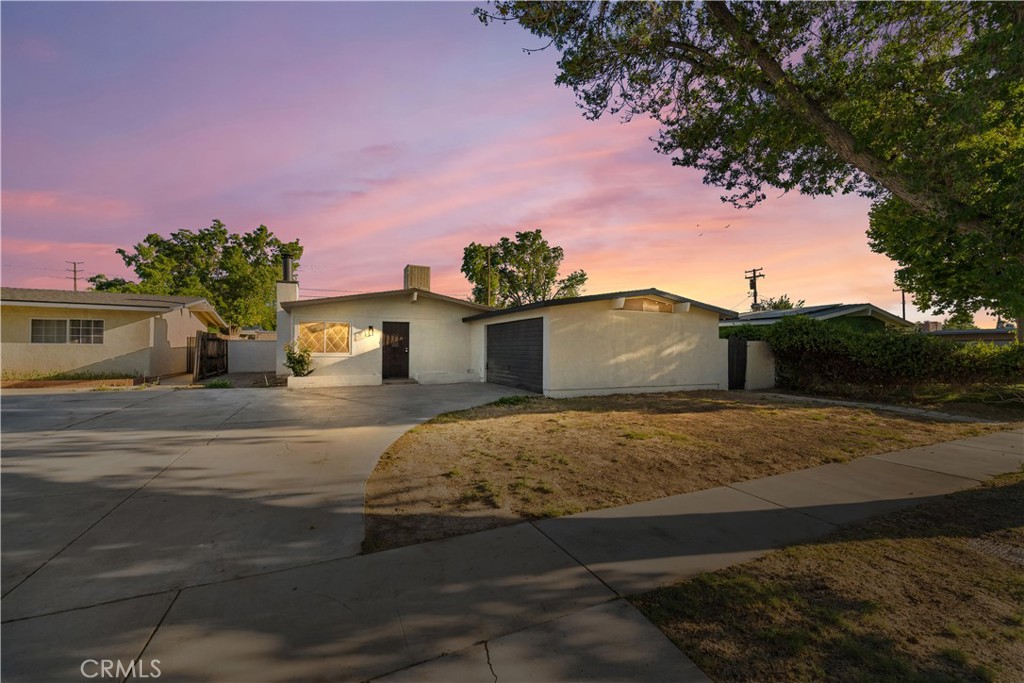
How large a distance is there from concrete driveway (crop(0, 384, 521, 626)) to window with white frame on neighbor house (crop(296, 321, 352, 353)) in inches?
240

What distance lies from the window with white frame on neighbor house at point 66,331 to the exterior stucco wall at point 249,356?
6381mm

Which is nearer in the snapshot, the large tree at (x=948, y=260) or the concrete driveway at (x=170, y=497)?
the concrete driveway at (x=170, y=497)

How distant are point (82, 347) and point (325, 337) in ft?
30.2

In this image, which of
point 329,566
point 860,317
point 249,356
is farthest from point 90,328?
point 860,317

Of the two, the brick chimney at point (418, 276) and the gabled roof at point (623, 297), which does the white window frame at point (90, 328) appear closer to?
the brick chimney at point (418, 276)

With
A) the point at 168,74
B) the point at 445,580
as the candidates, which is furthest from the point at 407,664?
the point at 168,74

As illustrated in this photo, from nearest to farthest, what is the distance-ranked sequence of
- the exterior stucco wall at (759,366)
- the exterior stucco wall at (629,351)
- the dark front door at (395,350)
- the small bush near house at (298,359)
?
the exterior stucco wall at (629,351), the small bush near house at (298,359), the exterior stucco wall at (759,366), the dark front door at (395,350)

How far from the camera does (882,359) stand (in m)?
12.3

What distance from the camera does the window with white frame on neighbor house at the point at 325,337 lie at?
572 inches

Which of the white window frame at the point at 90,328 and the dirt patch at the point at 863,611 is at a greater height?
the white window frame at the point at 90,328

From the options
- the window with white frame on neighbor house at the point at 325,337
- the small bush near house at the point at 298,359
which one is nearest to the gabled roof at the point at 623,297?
the window with white frame on neighbor house at the point at 325,337

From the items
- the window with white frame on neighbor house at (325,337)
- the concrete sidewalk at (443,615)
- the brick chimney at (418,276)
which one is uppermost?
the brick chimney at (418,276)

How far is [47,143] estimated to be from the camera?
27.0ft

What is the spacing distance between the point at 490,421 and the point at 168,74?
8.91 metres
